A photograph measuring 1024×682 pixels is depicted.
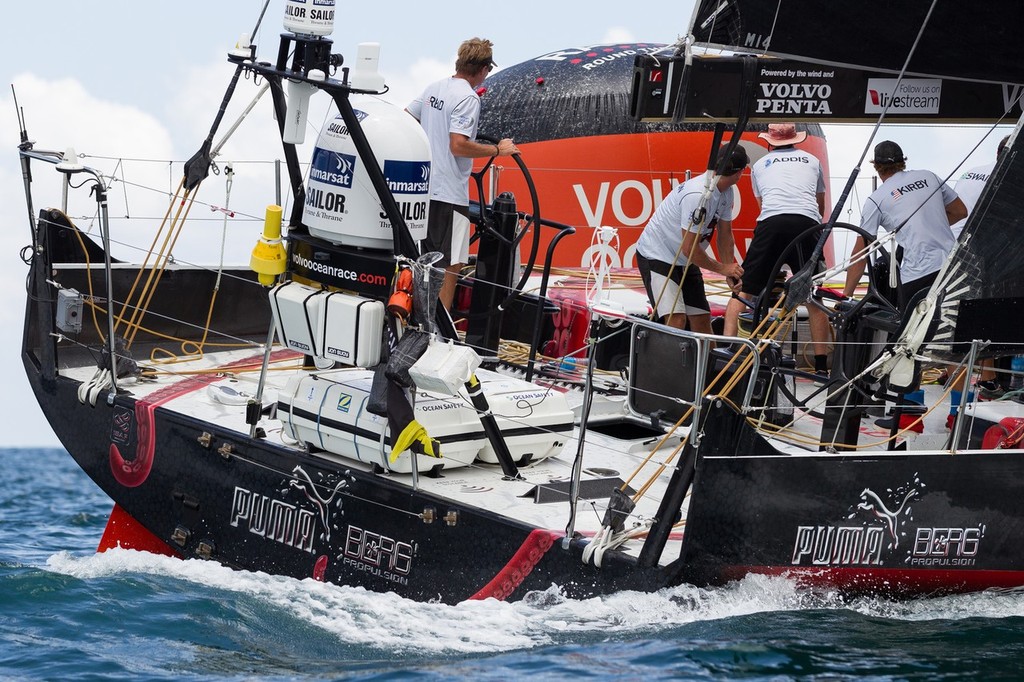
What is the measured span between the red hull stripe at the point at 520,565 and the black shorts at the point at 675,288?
8.12ft

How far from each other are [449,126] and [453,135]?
9 cm

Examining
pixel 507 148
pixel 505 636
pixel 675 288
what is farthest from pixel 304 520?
pixel 675 288

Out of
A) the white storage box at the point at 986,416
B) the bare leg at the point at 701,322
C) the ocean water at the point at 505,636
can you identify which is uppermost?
the bare leg at the point at 701,322

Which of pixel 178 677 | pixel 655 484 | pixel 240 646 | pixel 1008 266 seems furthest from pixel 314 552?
pixel 1008 266

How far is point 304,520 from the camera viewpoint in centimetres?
616

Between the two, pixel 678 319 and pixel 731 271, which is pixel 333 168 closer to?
pixel 678 319

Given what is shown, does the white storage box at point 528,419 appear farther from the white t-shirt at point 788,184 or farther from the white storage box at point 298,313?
the white t-shirt at point 788,184

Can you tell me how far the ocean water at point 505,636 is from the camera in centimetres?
491

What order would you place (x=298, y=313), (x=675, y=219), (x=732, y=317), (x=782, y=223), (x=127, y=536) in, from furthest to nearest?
(x=675, y=219), (x=732, y=317), (x=782, y=223), (x=127, y=536), (x=298, y=313)

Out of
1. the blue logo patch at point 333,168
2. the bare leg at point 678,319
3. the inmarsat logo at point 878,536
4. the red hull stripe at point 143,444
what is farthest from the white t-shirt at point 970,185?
the red hull stripe at point 143,444

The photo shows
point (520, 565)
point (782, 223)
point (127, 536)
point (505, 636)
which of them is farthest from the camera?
point (782, 223)

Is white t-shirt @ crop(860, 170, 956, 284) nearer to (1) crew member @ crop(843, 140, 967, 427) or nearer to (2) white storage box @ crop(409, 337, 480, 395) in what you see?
(1) crew member @ crop(843, 140, 967, 427)

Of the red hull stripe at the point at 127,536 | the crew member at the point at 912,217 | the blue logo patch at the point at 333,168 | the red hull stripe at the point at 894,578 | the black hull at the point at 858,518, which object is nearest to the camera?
the black hull at the point at 858,518

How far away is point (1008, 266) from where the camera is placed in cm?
556
